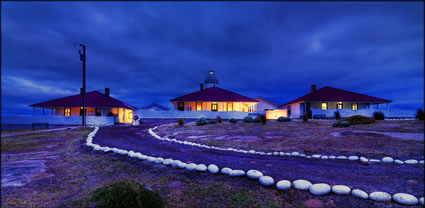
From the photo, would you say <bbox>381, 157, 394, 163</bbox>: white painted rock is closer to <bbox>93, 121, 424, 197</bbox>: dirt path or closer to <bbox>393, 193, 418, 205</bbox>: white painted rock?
<bbox>93, 121, 424, 197</bbox>: dirt path

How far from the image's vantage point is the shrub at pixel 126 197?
2670 millimetres

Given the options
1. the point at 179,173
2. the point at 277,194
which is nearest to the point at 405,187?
the point at 277,194

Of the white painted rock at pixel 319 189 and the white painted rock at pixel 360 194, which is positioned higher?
the white painted rock at pixel 319 189

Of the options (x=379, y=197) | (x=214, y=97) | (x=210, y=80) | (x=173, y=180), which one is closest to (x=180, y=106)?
(x=214, y=97)

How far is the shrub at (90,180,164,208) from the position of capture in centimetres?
267

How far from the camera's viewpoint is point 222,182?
13.4ft

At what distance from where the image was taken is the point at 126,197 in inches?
106

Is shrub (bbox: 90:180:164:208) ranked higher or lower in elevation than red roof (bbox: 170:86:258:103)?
lower

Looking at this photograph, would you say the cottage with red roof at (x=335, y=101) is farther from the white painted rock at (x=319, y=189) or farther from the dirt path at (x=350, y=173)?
the white painted rock at (x=319, y=189)

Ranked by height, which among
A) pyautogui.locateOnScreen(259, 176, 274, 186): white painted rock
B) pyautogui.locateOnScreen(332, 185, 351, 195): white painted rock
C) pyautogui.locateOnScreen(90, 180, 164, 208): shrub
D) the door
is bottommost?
pyautogui.locateOnScreen(332, 185, 351, 195): white painted rock

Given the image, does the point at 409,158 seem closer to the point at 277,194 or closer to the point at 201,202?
the point at 277,194

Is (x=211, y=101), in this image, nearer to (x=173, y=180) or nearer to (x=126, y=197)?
(x=173, y=180)

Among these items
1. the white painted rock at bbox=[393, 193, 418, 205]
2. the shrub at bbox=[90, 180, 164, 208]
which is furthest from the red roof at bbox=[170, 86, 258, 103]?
the shrub at bbox=[90, 180, 164, 208]

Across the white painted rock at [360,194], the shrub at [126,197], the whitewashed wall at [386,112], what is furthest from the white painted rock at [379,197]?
the whitewashed wall at [386,112]
